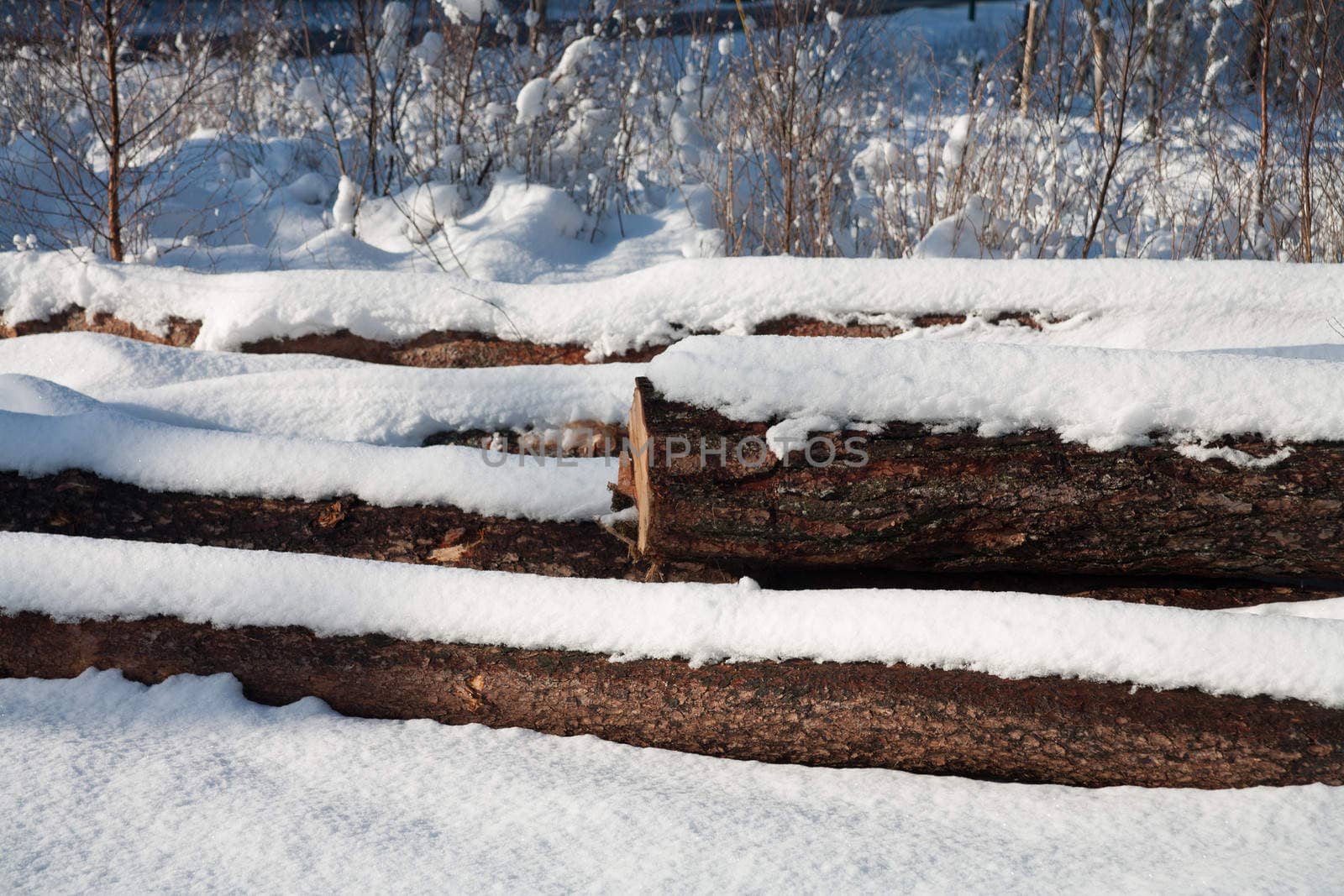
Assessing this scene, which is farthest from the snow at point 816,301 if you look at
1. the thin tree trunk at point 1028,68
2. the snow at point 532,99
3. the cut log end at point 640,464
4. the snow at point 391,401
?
the thin tree trunk at point 1028,68

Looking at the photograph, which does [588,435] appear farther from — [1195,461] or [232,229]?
[232,229]

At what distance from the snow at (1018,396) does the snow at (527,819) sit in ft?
1.82

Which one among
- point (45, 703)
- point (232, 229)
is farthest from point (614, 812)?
point (232, 229)

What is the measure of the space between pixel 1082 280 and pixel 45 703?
254 cm

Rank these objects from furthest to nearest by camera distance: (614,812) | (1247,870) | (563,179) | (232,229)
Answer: (563,179) → (232,229) → (614,812) → (1247,870)

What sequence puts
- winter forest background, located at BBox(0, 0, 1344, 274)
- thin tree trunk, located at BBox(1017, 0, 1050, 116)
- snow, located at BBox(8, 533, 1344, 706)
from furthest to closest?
thin tree trunk, located at BBox(1017, 0, 1050, 116), winter forest background, located at BBox(0, 0, 1344, 274), snow, located at BBox(8, 533, 1344, 706)

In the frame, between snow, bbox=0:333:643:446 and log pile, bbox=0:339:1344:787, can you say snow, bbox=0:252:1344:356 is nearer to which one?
snow, bbox=0:333:643:446

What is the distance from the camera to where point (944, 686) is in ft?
4.59

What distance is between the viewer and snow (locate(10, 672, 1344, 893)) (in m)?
1.16

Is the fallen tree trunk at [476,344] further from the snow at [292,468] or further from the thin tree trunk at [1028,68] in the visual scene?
the thin tree trunk at [1028,68]

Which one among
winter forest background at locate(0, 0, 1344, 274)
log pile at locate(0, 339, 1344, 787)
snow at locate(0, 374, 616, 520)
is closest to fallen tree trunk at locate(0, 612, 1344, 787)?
log pile at locate(0, 339, 1344, 787)

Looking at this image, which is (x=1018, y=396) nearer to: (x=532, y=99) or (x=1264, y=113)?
(x=1264, y=113)

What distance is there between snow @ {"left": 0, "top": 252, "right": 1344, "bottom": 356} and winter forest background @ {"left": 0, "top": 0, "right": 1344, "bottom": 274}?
1.17 m

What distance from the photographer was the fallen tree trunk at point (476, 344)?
103 inches
